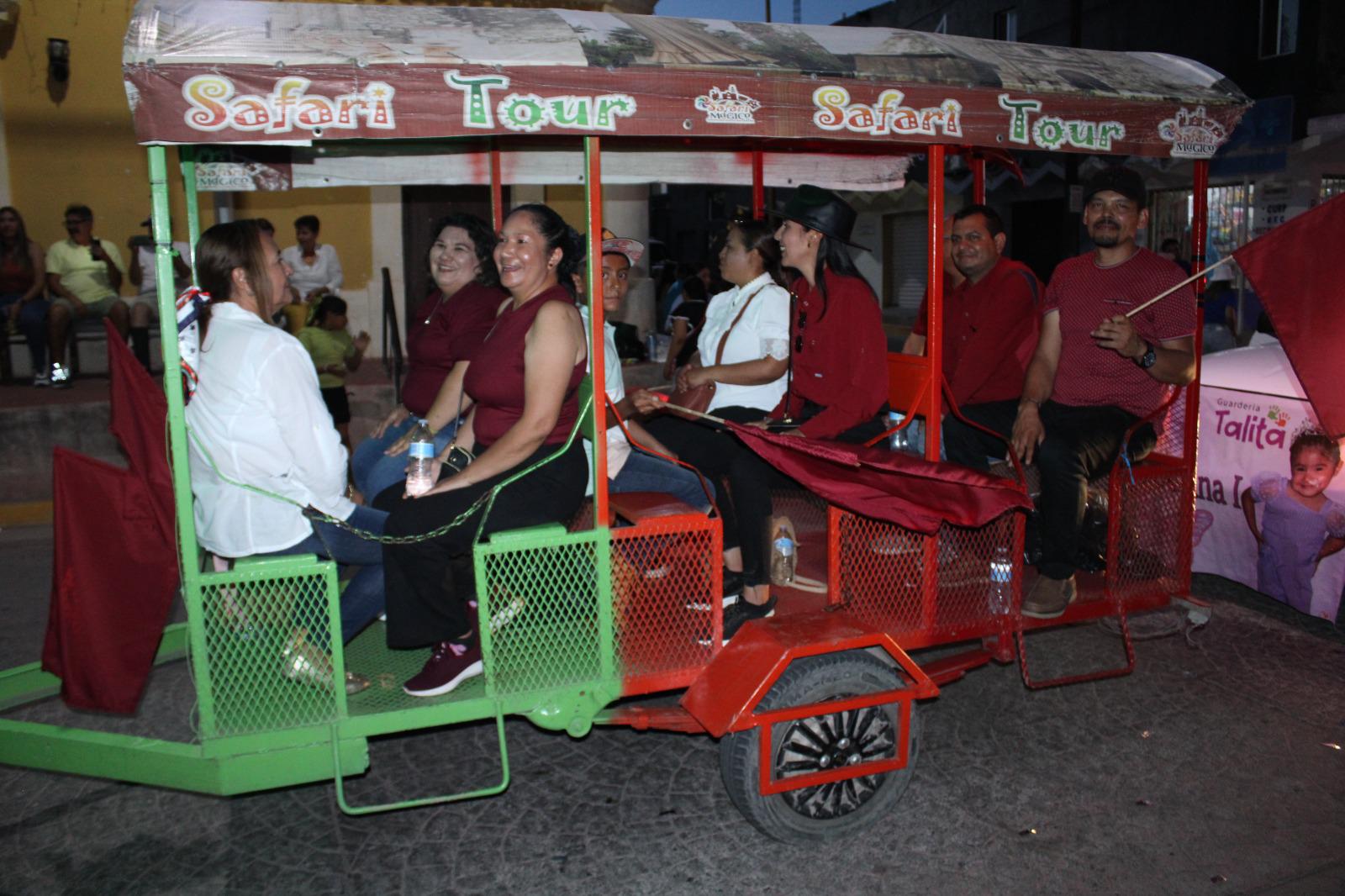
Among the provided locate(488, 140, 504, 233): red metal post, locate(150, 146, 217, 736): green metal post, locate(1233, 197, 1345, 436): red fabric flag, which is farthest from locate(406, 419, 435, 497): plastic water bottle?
locate(1233, 197, 1345, 436): red fabric flag

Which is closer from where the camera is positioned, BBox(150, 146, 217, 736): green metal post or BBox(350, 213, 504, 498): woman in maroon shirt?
BBox(150, 146, 217, 736): green metal post

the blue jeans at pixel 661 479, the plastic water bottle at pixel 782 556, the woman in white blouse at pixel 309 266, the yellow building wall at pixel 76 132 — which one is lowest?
the plastic water bottle at pixel 782 556

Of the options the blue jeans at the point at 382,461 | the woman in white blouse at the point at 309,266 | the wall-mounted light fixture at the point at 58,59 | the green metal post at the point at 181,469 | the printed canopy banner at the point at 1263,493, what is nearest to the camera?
the green metal post at the point at 181,469

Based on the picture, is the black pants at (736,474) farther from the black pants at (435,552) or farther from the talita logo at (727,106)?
the talita logo at (727,106)

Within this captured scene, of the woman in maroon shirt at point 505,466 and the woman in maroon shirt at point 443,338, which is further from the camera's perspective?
the woman in maroon shirt at point 443,338

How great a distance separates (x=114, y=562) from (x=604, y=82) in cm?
222

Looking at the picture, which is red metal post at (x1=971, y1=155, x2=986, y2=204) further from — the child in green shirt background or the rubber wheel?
the child in green shirt background

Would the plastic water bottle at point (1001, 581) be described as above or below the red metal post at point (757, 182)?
below

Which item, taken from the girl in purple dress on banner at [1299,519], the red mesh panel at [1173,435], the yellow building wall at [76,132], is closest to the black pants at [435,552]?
the red mesh panel at [1173,435]

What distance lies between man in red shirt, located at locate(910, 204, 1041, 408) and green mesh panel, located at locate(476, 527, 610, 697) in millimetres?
2431

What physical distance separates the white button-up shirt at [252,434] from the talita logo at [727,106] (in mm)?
1573

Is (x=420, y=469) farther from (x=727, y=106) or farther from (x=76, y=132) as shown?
(x=76, y=132)

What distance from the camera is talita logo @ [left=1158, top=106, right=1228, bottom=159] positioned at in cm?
405

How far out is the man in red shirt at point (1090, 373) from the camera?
441 centimetres
